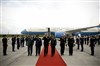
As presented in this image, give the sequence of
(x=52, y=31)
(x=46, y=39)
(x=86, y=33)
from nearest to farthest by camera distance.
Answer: (x=46, y=39) < (x=52, y=31) < (x=86, y=33)

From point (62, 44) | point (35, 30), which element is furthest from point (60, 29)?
point (62, 44)

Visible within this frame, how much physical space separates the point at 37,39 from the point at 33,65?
519 centimetres

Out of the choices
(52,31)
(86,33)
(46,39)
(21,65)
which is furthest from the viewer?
(86,33)

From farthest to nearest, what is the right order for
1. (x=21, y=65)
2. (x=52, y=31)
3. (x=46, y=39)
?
(x=52, y=31)
(x=46, y=39)
(x=21, y=65)

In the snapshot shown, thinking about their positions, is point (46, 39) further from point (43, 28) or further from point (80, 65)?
point (43, 28)

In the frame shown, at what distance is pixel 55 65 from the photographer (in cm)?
1005

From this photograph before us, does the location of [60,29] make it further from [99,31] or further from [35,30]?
[99,31]

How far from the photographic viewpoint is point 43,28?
174 ft

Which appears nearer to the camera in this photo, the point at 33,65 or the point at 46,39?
the point at 33,65

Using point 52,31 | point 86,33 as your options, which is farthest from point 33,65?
point 86,33

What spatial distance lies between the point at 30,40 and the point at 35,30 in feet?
124

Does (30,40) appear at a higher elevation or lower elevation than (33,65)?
higher

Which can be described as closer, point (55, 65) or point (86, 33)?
point (55, 65)

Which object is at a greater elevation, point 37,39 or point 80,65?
point 37,39
